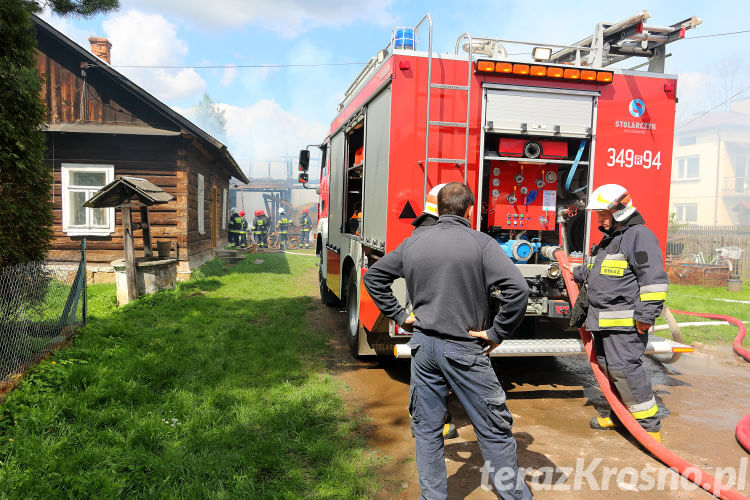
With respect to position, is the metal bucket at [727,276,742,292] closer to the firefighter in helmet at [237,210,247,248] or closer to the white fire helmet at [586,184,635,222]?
the white fire helmet at [586,184,635,222]

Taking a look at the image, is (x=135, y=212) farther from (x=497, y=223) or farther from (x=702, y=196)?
(x=702, y=196)

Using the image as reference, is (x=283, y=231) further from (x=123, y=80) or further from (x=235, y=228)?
(x=123, y=80)

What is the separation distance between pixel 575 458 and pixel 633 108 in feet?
10.5

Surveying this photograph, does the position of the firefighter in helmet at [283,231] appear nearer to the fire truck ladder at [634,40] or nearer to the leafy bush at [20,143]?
the leafy bush at [20,143]

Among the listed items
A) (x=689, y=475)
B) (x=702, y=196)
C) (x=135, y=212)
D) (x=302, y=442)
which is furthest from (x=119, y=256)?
(x=702, y=196)

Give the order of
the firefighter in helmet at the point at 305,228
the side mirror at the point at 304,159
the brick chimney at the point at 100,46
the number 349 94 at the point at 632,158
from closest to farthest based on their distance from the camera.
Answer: the number 349 94 at the point at 632,158
the side mirror at the point at 304,159
the brick chimney at the point at 100,46
the firefighter in helmet at the point at 305,228

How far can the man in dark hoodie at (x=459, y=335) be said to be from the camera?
248 centimetres

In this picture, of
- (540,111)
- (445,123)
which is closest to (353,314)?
(445,123)

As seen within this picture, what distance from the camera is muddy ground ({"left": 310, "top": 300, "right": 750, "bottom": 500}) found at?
318 cm

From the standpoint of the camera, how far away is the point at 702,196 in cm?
4547

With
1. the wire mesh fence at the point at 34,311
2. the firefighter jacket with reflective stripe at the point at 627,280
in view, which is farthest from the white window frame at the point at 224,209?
the firefighter jacket with reflective stripe at the point at 627,280

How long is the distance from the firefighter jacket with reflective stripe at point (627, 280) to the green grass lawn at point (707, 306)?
4.27 metres

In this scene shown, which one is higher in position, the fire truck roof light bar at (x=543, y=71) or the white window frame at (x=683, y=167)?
the white window frame at (x=683, y=167)

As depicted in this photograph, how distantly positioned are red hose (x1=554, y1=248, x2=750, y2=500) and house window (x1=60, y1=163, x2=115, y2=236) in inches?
427
